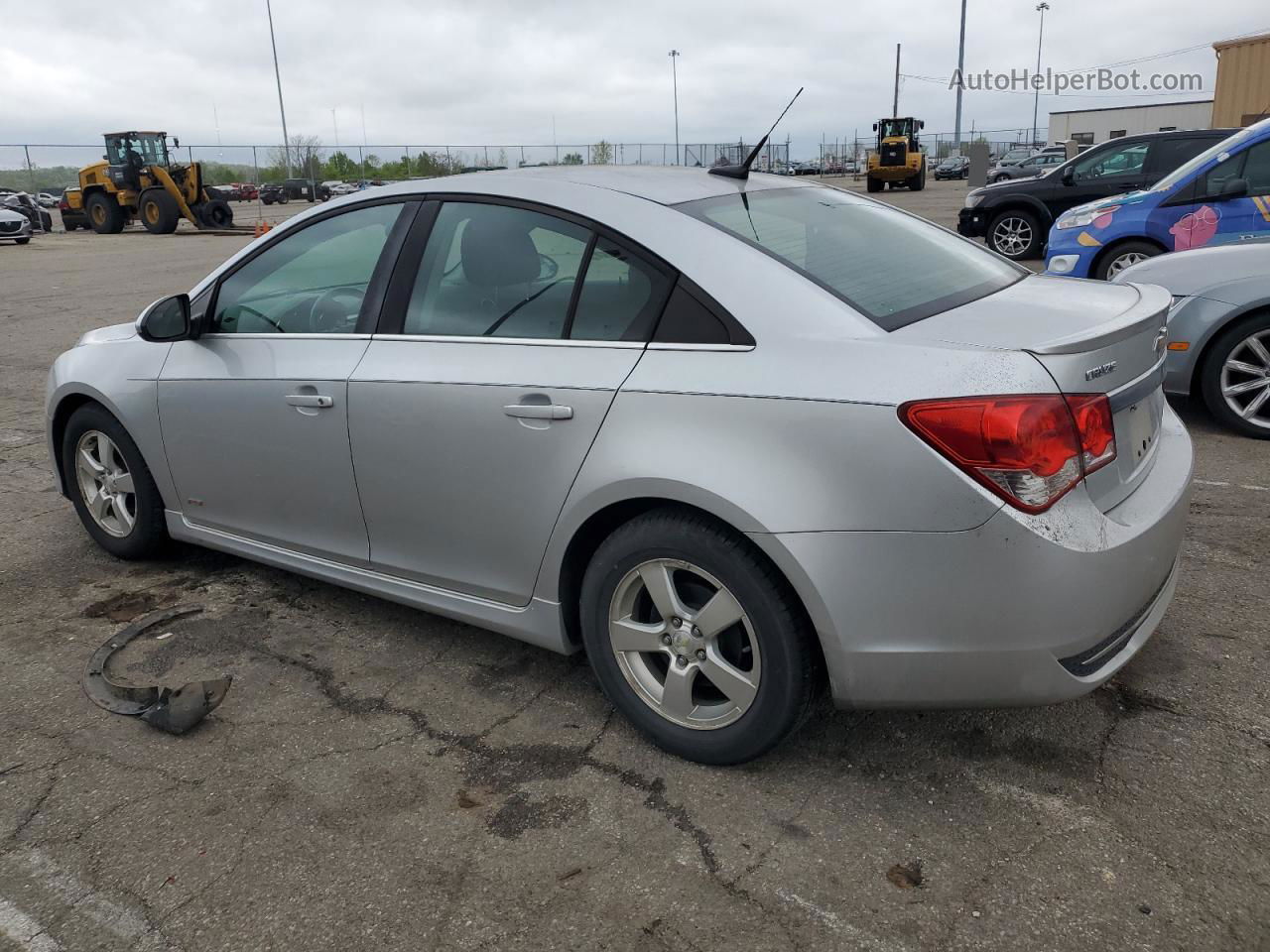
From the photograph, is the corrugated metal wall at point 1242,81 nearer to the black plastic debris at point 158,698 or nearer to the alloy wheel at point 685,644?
the alloy wheel at point 685,644

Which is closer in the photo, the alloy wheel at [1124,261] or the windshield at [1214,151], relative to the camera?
the windshield at [1214,151]

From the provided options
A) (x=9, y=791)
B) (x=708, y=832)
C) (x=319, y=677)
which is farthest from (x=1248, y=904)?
(x=9, y=791)

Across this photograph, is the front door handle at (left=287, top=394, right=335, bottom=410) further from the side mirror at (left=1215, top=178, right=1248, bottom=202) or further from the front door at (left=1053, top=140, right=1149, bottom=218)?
the front door at (left=1053, top=140, right=1149, bottom=218)

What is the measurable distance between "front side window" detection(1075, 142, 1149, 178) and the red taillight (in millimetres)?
11829

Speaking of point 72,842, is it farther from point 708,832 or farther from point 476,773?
point 708,832

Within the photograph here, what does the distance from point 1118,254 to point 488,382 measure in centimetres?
797

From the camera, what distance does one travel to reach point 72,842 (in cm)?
255

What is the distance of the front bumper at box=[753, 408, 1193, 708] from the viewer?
2.24 m

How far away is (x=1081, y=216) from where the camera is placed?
938 centimetres

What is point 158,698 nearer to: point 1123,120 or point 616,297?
point 616,297

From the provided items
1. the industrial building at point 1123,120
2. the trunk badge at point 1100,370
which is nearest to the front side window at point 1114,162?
the trunk badge at point 1100,370

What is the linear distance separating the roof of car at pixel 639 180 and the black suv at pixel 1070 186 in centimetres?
996

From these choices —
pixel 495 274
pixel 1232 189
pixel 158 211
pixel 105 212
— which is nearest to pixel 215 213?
pixel 158 211

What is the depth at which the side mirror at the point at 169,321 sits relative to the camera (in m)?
3.78
